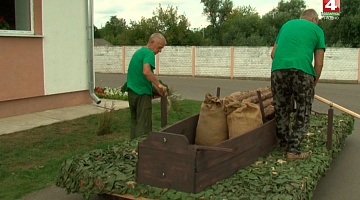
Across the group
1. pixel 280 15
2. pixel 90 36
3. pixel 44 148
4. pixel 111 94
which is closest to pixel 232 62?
pixel 111 94

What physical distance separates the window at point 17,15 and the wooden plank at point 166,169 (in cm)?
605

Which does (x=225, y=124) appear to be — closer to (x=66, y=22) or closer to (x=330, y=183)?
(x=330, y=183)

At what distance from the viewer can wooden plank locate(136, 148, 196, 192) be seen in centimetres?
390

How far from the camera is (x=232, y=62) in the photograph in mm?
23297

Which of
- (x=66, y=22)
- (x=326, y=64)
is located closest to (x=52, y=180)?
(x=66, y=22)

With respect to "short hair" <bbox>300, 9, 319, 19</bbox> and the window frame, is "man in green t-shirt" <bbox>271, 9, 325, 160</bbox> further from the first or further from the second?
the window frame

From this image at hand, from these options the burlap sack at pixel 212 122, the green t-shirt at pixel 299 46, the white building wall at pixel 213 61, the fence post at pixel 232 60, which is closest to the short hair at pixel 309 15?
the green t-shirt at pixel 299 46

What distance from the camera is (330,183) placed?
5840 millimetres

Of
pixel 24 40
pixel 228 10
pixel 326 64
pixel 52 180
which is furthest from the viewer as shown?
pixel 228 10

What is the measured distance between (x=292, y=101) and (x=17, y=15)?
21.1ft

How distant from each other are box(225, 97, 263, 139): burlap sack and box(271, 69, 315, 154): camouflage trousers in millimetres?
358

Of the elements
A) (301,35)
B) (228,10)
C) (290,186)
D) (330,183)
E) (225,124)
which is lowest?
(330,183)

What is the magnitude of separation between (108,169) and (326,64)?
18769 mm

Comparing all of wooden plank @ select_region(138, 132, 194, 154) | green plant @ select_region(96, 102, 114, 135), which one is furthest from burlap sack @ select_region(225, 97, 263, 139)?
green plant @ select_region(96, 102, 114, 135)
